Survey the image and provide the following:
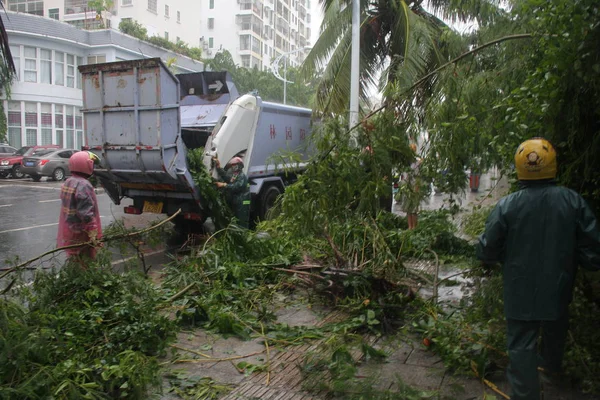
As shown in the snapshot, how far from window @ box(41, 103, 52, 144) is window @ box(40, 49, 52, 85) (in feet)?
4.82

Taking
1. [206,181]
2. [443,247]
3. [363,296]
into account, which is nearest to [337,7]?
[206,181]

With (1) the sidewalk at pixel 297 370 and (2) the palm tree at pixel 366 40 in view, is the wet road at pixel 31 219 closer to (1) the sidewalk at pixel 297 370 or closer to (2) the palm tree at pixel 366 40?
(1) the sidewalk at pixel 297 370

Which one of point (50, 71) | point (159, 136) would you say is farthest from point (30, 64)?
point (159, 136)

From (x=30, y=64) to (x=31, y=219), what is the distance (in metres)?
22.3

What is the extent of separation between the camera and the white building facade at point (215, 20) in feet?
140

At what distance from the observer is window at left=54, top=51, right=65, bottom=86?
31.9 metres

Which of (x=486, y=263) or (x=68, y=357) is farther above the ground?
(x=486, y=263)

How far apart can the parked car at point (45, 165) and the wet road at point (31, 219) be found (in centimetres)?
339

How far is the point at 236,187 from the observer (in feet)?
29.7

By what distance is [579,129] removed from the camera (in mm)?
3604

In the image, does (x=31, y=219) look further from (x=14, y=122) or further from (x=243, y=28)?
(x=243, y=28)

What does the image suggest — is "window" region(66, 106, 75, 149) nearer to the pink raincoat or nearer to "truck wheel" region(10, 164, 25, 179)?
"truck wheel" region(10, 164, 25, 179)

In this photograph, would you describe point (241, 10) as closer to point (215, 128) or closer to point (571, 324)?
point (215, 128)

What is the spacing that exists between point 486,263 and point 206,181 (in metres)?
6.07
